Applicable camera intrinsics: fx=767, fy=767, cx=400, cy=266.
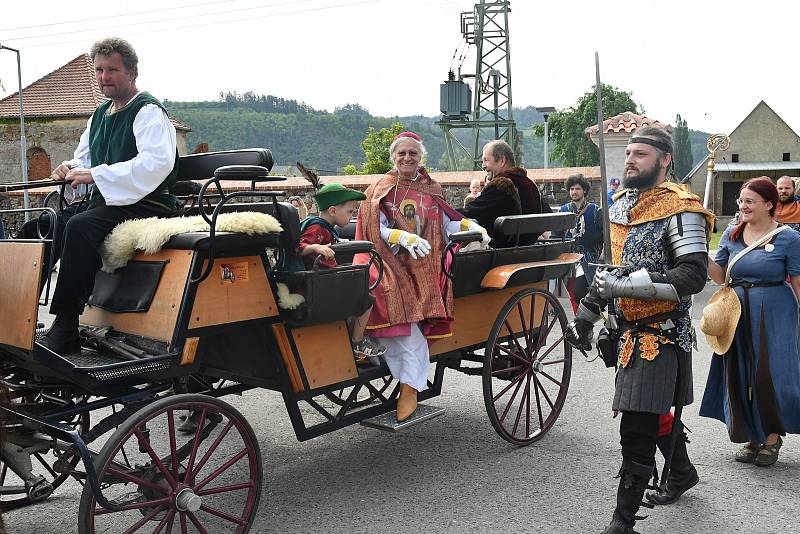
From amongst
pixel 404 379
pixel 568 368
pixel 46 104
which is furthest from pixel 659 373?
pixel 46 104

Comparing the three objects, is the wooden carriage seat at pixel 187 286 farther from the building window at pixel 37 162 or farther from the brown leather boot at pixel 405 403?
the building window at pixel 37 162

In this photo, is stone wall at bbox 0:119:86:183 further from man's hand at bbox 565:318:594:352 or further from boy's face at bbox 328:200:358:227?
man's hand at bbox 565:318:594:352

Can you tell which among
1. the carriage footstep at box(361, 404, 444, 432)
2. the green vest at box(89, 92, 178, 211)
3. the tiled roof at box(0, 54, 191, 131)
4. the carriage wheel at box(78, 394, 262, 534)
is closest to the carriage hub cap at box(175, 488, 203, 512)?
the carriage wheel at box(78, 394, 262, 534)

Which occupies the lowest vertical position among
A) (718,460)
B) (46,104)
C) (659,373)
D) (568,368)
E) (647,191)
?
(718,460)

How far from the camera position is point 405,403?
4234mm

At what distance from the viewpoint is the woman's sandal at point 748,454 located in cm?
448

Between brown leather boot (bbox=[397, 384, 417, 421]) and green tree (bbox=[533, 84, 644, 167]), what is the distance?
55453 mm

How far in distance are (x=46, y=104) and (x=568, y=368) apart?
36713 millimetres

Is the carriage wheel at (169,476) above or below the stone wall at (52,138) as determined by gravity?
below

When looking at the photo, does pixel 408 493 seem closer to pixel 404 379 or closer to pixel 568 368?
pixel 404 379

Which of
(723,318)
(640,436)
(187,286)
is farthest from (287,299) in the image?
(723,318)

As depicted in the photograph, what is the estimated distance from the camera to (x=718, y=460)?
4539mm

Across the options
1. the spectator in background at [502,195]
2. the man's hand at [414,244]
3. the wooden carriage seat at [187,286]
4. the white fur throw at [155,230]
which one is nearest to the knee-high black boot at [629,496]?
the man's hand at [414,244]

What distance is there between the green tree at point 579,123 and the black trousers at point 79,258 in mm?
56425
